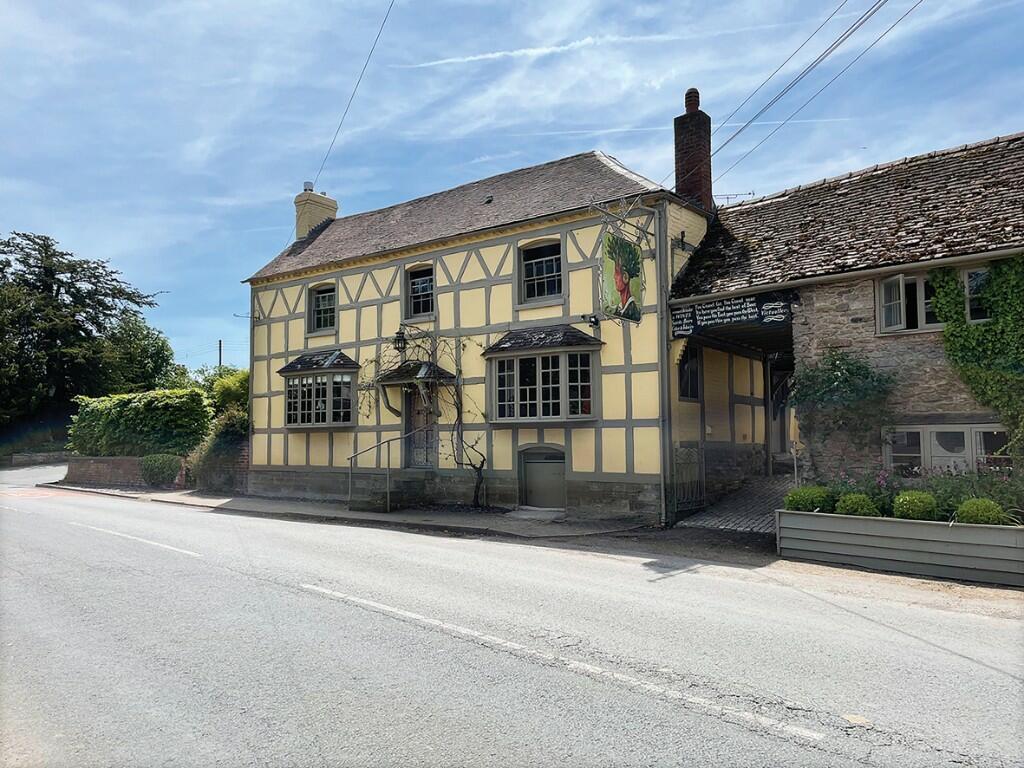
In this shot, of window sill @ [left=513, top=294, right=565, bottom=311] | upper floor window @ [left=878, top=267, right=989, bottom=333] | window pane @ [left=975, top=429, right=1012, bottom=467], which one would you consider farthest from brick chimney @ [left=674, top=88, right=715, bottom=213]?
window pane @ [left=975, top=429, right=1012, bottom=467]

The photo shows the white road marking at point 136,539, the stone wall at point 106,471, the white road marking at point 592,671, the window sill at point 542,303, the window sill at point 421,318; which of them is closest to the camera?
the white road marking at point 592,671

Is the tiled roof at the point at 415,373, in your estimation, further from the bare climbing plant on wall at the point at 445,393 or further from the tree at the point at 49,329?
the tree at the point at 49,329

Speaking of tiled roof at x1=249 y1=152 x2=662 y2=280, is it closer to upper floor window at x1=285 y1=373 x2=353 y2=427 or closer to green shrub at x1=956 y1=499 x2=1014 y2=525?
upper floor window at x1=285 y1=373 x2=353 y2=427

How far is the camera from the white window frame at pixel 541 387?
50.1ft

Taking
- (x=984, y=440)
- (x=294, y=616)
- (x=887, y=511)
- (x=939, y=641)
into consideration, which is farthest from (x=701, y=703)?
(x=984, y=440)

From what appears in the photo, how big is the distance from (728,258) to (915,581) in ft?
25.7

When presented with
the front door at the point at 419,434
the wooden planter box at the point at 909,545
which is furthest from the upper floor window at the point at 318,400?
the wooden planter box at the point at 909,545

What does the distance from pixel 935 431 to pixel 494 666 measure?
9.70 m

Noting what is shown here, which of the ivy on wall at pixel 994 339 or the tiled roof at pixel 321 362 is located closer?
the ivy on wall at pixel 994 339

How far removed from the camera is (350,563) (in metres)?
9.68

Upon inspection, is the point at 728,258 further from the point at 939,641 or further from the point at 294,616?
the point at 294,616

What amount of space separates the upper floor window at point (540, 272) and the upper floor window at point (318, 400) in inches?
243

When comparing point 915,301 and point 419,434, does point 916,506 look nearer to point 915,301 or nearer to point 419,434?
point 915,301

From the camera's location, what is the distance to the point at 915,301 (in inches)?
473
